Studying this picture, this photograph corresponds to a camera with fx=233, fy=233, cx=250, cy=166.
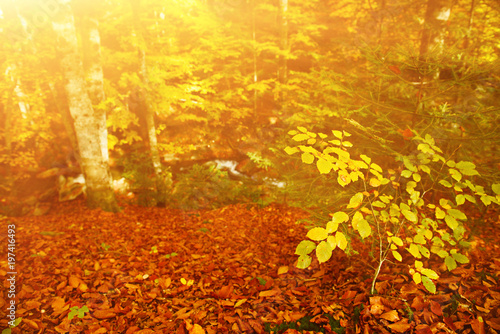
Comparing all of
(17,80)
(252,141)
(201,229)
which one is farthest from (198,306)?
(17,80)

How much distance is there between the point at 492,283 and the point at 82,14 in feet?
35.5

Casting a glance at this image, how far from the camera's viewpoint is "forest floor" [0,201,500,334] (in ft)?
8.45

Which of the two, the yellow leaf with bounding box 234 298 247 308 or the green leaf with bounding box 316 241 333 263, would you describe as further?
the yellow leaf with bounding box 234 298 247 308

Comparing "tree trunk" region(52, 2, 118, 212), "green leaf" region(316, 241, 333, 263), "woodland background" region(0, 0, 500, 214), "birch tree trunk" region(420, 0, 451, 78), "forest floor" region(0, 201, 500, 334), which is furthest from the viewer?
"tree trunk" region(52, 2, 118, 212)

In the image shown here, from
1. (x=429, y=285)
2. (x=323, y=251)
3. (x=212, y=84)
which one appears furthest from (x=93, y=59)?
(x=429, y=285)

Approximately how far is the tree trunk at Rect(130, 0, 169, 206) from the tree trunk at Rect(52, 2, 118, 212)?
4.74 feet

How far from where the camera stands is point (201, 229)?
5.67m

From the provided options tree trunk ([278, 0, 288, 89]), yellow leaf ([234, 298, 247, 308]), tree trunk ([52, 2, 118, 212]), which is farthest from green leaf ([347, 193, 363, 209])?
tree trunk ([278, 0, 288, 89])

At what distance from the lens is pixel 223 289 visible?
3344 millimetres

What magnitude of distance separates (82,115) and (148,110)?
1.97 m

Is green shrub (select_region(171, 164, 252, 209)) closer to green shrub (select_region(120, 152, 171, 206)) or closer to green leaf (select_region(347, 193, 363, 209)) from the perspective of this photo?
green shrub (select_region(120, 152, 171, 206))

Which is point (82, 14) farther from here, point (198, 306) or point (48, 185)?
point (198, 306)

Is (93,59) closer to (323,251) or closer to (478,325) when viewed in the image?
(323,251)

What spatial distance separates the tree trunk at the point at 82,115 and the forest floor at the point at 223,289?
1720 millimetres
